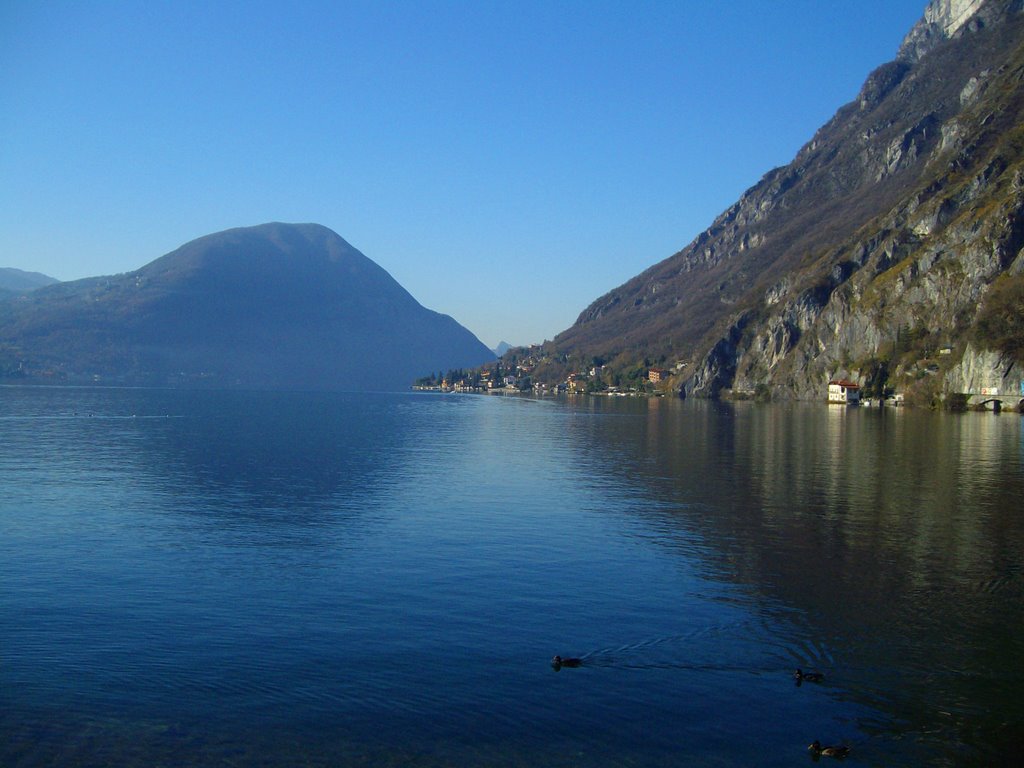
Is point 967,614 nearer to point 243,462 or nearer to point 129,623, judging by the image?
point 129,623

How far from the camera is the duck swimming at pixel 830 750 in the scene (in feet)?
54.7

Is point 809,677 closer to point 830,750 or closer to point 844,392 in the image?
point 830,750

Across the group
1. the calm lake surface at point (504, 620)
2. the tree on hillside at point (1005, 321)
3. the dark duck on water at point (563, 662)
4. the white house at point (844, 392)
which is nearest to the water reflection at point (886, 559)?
the calm lake surface at point (504, 620)

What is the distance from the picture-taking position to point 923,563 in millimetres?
32094

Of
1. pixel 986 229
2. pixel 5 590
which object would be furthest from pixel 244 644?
pixel 986 229

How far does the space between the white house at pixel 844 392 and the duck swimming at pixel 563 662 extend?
166073mm

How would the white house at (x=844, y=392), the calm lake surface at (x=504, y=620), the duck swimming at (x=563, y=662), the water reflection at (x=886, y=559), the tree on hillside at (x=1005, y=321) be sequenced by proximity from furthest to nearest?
the white house at (x=844, y=392), the tree on hillside at (x=1005, y=321), the duck swimming at (x=563, y=662), the water reflection at (x=886, y=559), the calm lake surface at (x=504, y=620)

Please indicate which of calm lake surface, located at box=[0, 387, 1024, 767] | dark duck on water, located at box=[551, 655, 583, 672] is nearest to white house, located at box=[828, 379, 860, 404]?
calm lake surface, located at box=[0, 387, 1024, 767]

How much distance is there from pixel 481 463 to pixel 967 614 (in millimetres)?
43539

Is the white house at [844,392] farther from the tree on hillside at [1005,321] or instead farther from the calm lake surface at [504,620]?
the calm lake surface at [504,620]

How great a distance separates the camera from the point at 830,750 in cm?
1672

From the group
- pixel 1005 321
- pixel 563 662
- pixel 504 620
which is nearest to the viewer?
pixel 563 662

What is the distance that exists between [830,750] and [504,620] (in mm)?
→ 10246

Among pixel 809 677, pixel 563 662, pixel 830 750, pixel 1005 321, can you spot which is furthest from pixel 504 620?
pixel 1005 321
